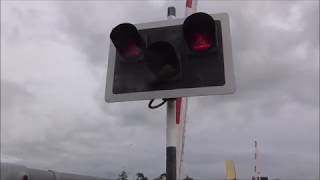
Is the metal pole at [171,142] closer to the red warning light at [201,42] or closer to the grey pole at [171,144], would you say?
the grey pole at [171,144]

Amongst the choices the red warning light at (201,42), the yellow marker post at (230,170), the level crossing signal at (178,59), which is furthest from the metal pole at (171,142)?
the yellow marker post at (230,170)

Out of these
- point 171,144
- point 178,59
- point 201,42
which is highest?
point 201,42

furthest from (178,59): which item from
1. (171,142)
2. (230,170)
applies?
(230,170)

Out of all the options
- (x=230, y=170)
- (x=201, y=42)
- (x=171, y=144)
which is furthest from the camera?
(x=230, y=170)

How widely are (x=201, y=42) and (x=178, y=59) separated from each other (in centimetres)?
25

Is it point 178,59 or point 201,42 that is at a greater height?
point 201,42

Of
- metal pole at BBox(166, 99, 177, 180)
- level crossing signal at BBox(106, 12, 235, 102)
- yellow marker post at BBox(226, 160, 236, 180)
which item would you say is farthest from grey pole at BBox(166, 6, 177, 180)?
yellow marker post at BBox(226, 160, 236, 180)

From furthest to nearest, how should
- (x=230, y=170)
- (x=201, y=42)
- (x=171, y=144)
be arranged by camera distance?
(x=230, y=170) < (x=171, y=144) < (x=201, y=42)

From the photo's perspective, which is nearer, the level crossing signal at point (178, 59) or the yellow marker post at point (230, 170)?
the level crossing signal at point (178, 59)

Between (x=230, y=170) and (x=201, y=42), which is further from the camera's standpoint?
(x=230, y=170)

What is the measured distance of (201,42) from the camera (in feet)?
14.6

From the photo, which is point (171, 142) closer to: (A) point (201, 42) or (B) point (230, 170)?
(A) point (201, 42)

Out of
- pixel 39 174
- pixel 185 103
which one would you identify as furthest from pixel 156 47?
pixel 39 174

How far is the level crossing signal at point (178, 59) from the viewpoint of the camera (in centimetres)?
443
